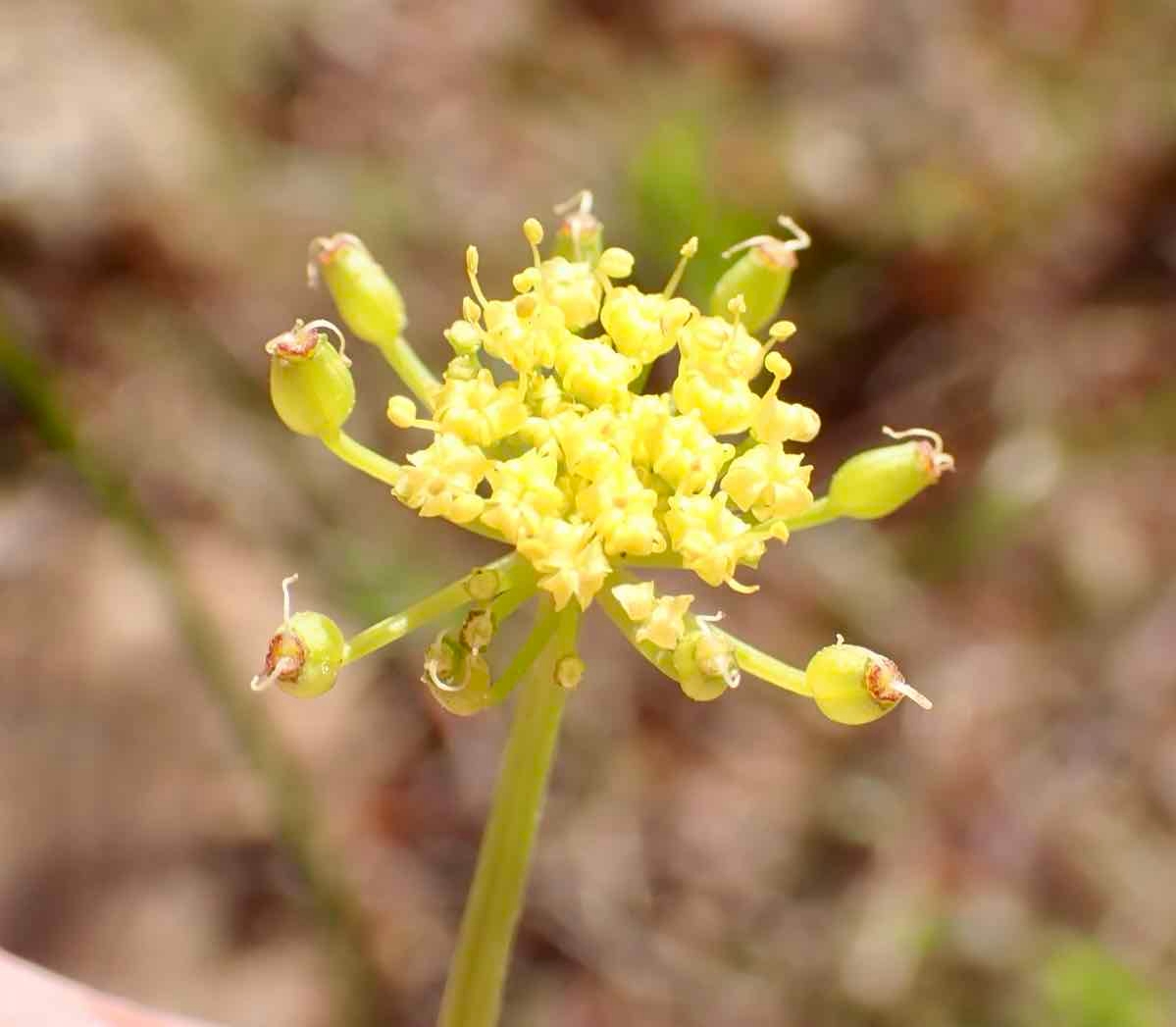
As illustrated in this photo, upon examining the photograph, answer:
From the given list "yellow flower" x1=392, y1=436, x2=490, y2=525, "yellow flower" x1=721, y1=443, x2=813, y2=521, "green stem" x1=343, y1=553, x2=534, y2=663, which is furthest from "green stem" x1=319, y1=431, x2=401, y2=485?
"yellow flower" x1=721, y1=443, x2=813, y2=521

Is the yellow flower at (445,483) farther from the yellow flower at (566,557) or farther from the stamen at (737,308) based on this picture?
the stamen at (737,308)

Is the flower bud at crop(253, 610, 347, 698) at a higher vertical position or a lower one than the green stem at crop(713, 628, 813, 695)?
lower

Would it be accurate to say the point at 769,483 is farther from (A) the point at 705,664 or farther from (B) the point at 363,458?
(B) the point at 363,458

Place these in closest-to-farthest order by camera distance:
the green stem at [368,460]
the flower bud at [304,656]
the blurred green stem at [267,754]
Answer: the flower bud at [304,656] → the green stem at [368,460] → the blurred green stem at [267,754]

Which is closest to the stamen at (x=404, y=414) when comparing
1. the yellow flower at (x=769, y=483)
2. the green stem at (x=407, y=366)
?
the green stem at (x=407, y=366)

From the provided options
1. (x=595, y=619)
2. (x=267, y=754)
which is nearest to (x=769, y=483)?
(x=267, y=754)

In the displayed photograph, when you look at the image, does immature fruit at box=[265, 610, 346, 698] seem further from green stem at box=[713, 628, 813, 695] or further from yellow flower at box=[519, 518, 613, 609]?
green stem at box=[713, 628, 813, 695]

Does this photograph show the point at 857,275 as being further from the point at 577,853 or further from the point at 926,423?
the point at 577,853
